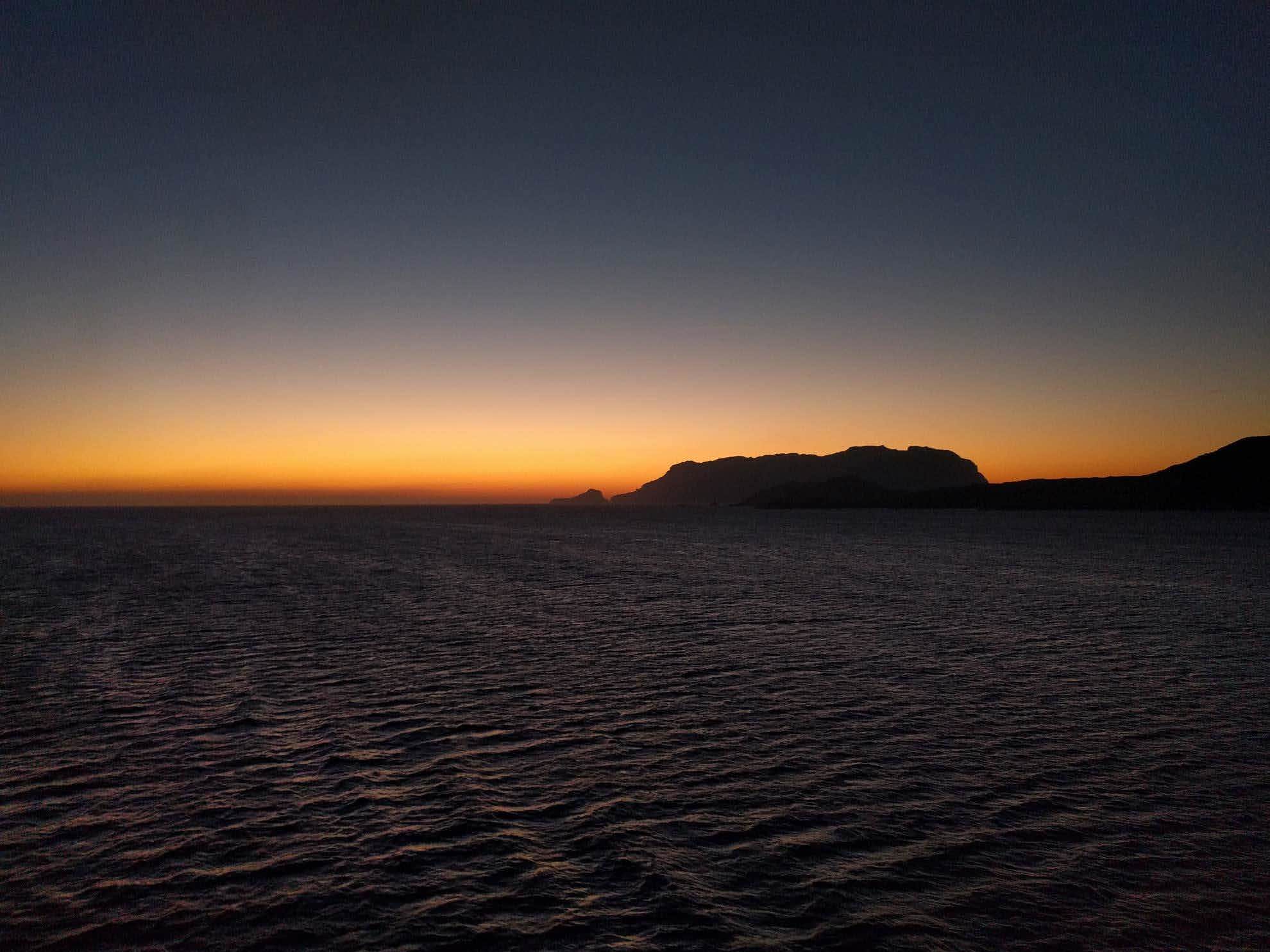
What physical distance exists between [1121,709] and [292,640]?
121ft

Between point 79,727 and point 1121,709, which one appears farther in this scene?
point 1121,709

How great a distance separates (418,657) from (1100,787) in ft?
87.9

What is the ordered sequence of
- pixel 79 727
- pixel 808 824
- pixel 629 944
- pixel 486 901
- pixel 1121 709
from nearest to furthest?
pixel 629 944 → pixel 486 901 → pixel 808 824 → pixel 79 727 → pixel 1121 709

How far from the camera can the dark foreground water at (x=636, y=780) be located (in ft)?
40.8

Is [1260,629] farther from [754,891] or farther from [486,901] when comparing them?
[486,901]

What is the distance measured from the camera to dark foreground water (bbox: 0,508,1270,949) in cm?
1244

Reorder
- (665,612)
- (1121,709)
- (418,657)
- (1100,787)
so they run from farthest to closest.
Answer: (665,612), (418,657), (1121,709), (1100,787)

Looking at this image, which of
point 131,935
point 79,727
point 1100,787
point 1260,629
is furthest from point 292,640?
point 1260,629

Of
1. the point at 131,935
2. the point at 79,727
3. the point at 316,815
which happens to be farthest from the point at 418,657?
the point at 131,935

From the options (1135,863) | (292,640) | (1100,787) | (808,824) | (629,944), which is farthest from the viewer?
(292,640)

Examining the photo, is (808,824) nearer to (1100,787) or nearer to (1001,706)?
(1100,787)

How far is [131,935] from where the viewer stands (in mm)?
11781

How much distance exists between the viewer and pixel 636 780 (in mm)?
18469

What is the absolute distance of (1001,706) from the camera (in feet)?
82.7
